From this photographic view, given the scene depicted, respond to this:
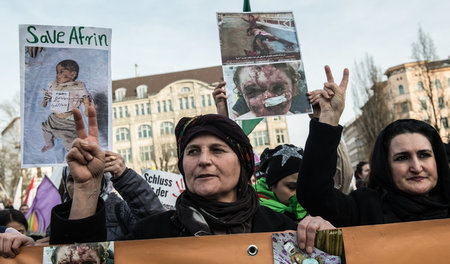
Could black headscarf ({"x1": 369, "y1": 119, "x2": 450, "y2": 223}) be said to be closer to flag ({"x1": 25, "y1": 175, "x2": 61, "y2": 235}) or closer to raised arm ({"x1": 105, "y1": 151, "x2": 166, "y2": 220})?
raised arm ({"x1": 105, "y1": 151, "x2": 166, "y2": 220})

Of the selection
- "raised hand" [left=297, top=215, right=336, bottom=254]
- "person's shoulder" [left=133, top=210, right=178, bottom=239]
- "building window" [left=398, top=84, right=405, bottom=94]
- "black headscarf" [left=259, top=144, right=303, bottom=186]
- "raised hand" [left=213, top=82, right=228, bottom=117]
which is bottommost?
"raised hand" [left=297, top=215, right=336, bottom=254]

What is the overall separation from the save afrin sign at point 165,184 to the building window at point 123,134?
5456 centimetres

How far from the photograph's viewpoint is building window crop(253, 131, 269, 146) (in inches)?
2180

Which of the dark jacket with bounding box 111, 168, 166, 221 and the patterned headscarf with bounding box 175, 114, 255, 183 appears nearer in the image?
the patterned headscarf with bounding box 175, 114, 255, 183

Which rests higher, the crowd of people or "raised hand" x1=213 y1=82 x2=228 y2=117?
"raised hand" x1=213 y1=82 x2=228 y2=117

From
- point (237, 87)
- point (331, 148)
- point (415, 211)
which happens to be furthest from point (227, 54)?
point (415, 211)

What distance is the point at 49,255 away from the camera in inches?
64.2

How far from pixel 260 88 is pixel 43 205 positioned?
175 inches

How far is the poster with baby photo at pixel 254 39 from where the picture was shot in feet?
9.55

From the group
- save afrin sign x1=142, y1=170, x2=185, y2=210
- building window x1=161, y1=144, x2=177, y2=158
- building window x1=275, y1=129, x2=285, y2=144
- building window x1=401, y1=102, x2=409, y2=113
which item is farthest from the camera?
building window x1=275, y1=129, x2=285, y2=144

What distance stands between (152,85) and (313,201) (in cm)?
6142

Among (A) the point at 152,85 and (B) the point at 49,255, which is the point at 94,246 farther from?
(A) the point at 152,85

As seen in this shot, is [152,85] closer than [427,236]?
No

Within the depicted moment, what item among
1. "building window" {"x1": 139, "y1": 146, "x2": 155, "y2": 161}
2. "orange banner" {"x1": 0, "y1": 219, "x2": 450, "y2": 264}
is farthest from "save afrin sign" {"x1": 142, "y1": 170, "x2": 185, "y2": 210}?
"building window" {"x1": 139, "y1": 146, "x2": 155, "y2": 161}
